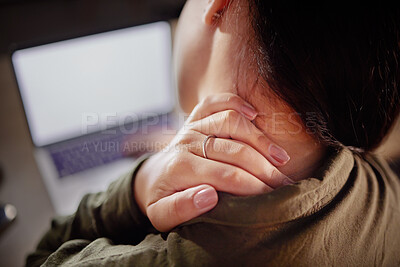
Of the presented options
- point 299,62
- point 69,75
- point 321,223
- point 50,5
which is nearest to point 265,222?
point 321,223

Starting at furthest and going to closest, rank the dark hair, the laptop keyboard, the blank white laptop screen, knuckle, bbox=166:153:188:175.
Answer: the laptop keyboard < the blank white laptop screen < knuckle, bbox=166:153:188:175 < the dark hair

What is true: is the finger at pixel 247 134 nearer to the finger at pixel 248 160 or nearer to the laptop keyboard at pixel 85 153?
the finger at pixel 248 160

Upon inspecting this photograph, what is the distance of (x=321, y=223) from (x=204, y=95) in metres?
0.25

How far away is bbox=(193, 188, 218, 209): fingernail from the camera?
1.10 ft

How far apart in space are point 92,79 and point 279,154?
2.47ft

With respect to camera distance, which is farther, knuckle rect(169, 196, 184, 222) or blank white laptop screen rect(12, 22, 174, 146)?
blank white laptop screen rect(12, 22, 174, 146)

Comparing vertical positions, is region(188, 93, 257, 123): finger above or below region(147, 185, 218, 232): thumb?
above

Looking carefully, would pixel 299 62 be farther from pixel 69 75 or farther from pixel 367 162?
pixel 69 75

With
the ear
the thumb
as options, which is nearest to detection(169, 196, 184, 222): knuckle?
the thumb

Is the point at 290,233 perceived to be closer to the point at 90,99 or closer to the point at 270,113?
the point at 270,113

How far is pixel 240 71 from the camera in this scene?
0.36 meters

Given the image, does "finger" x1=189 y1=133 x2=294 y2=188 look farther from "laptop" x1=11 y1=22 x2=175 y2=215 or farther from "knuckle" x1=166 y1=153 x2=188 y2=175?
"laptop" x1=11 y1=22 x2=175 y2=215

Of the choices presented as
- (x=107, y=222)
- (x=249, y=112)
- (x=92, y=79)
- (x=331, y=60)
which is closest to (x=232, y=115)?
(x=249, y=112)

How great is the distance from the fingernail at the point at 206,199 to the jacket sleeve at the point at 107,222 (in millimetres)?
159
